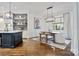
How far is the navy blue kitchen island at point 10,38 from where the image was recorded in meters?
1.87

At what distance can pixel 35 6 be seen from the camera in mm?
1906

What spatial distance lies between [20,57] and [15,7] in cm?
85

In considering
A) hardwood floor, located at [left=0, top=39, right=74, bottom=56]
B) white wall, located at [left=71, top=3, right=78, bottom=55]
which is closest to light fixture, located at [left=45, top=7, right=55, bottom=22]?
white wall, located at [left=71, top=3, right=78, bottom=55]

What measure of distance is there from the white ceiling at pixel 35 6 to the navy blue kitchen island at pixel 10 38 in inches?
15.3

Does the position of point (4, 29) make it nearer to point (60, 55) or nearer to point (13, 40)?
point (13, 40)

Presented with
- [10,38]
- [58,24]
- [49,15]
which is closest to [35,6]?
[49,15]

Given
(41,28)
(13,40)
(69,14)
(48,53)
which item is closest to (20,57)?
(13,40)

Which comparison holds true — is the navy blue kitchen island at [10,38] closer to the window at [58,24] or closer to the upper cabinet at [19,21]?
the upper cabinet at [19,21]

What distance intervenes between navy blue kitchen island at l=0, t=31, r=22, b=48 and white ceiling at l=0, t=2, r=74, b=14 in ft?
1.28

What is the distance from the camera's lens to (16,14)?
187 centimetres

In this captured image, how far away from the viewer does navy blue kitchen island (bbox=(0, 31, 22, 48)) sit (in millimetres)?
1872

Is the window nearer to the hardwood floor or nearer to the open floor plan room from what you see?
the open floor plan room

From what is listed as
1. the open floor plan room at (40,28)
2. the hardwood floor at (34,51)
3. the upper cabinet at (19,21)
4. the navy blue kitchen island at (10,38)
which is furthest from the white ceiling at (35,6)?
the hardwood floor at (34,51)

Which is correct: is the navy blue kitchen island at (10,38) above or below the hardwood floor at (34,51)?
above
